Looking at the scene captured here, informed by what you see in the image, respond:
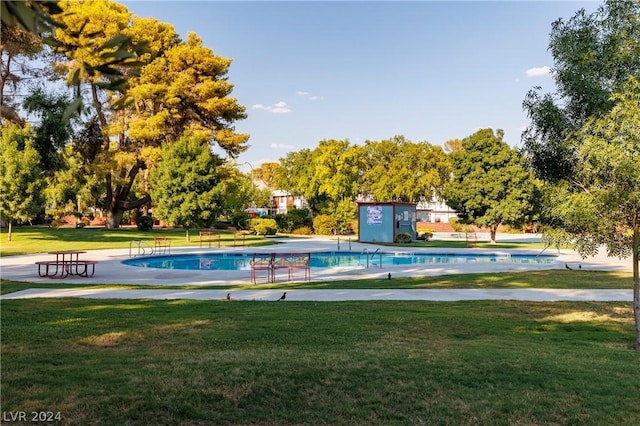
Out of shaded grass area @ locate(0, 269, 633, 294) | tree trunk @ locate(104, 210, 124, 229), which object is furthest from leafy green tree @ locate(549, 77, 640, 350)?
tree trunk @ locate(104, 210, 124, 229)

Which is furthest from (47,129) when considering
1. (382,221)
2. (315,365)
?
(315,365)

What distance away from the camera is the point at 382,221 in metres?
37.9

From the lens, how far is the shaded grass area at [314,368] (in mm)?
4637

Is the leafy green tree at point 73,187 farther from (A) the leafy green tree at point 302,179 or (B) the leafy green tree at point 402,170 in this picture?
(B) the leafy green tree at point 402,170

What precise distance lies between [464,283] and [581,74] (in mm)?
8201

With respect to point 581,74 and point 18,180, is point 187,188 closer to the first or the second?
point 18,180

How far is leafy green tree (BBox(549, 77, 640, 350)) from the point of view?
7.30m

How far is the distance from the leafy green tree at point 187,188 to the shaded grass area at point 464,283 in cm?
1725

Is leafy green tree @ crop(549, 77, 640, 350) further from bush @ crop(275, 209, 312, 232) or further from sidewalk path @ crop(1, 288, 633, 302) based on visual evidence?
bush @ crop(275, 209, 312, 232)

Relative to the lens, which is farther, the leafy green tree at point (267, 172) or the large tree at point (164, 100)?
the leafy green tree at point (267, 172)

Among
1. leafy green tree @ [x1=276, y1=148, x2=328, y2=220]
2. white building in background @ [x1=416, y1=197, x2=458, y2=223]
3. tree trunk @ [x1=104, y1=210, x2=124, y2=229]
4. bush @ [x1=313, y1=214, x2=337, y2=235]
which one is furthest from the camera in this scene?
white building in background @ [x1=416, y1=197, x2=458, y2=223]

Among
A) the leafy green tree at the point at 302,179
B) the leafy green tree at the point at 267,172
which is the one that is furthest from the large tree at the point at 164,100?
the leafy green tree at the point at 267,172

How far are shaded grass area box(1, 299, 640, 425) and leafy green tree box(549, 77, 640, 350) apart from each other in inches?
67.8

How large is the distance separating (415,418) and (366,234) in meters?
34.2
